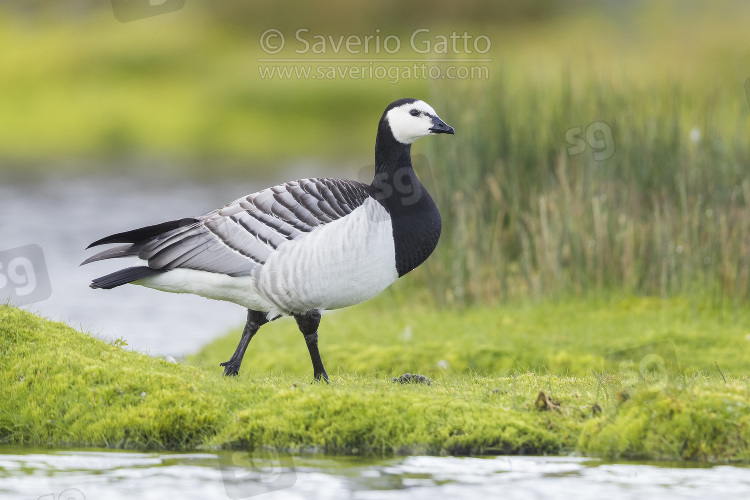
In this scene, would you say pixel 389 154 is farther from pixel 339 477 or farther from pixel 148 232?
pixel 339 477

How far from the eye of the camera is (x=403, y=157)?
32.0ft

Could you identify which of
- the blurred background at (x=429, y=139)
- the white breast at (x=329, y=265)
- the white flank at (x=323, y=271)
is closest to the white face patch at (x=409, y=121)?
the white flank at (x=323, y=271)

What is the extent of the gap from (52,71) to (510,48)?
16636 mm

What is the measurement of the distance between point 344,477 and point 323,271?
2405 millimetres

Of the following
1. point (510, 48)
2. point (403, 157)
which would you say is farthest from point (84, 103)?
point (403, 157)

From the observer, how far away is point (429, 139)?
51.0 ft

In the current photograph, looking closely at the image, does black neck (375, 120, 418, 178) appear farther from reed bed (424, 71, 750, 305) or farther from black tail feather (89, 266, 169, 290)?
reed bed (424, 71, 750, 305)

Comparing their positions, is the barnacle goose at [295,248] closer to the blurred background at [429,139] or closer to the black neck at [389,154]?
the black neck at [389,154]

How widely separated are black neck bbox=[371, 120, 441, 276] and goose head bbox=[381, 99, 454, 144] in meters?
0.06

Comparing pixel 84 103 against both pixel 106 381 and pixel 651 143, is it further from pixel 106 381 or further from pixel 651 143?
pixel 106 381

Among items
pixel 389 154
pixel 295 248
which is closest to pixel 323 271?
pixel 295 248

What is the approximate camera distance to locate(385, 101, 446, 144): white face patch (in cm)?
967

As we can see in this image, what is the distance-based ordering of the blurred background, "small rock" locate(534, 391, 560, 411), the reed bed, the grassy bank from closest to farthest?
the grassy bank, "small rock" locate(534, 391, 560, 411), the reed bed, the blurred background

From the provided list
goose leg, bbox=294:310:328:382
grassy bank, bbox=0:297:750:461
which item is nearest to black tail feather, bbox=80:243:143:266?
grassy bank, bbox=0:297:750:461
